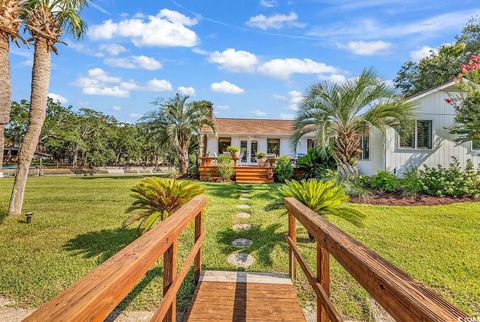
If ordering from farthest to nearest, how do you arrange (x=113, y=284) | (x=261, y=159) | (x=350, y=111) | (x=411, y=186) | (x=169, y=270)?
(x=261, y=159) < (x=350, y=111) < (x=411, y=186) < (x=169, y=270) < (x=113, y=284)

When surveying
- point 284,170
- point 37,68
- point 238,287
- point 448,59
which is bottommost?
point 238,287

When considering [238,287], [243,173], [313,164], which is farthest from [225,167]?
[238,287]

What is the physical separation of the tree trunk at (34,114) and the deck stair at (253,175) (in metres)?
8.64

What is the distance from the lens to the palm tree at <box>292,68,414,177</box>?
352 inches

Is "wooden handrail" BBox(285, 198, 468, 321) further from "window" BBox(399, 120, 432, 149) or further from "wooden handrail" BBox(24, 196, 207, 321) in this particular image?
"window" BBox(399, 120, 432, 149)

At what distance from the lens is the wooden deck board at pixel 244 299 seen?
2480mm

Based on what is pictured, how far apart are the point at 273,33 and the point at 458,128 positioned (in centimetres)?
930

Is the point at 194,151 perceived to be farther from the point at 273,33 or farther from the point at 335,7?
the point at 335,7

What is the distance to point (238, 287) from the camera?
3107 millimetres

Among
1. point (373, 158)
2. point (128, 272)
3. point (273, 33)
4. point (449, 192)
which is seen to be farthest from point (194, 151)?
point (128, 272)

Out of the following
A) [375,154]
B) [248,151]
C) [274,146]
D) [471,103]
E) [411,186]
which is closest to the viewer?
[471,103]

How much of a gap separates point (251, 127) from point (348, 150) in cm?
1180

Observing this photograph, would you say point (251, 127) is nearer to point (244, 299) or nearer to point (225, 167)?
point (225, 167)

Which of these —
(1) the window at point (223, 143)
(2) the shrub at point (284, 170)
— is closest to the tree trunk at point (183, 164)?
(1) the window at point (223, 143)
